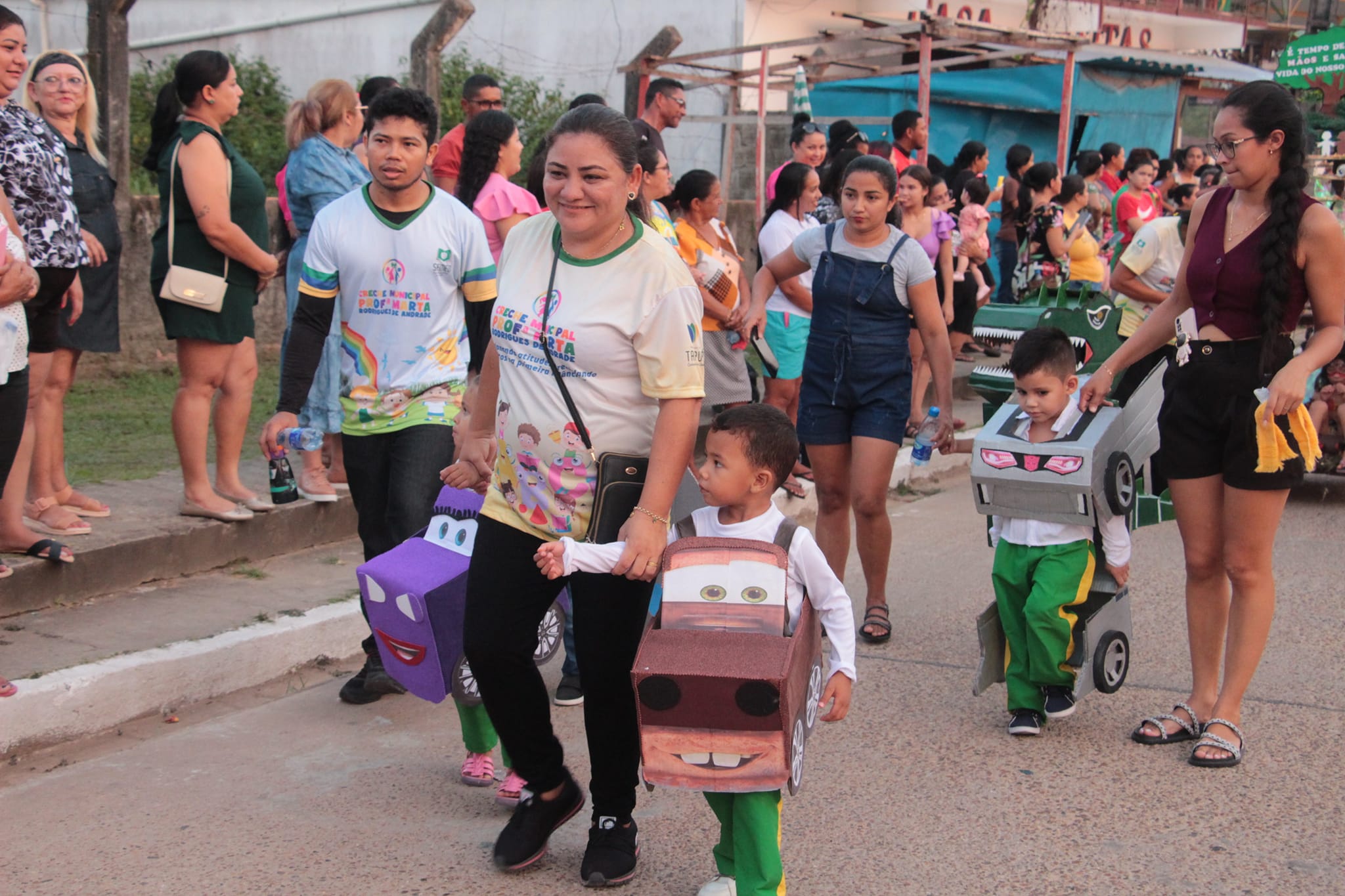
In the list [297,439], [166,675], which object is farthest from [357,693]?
[297,439]

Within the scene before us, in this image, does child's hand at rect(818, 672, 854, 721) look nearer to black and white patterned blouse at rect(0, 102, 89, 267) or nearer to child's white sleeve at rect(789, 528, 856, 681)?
child's white sleeve at rect(789, 528, 856, 681)

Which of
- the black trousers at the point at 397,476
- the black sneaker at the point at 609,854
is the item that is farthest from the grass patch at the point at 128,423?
the black sneaker at the point at 609,854

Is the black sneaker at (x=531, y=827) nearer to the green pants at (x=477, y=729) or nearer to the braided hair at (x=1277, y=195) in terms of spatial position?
the green pants at (x=477, y=729)

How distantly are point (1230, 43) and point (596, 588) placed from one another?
2563cm

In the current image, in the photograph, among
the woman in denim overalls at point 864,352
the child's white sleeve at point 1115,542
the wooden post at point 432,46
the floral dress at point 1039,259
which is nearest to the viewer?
the child's white sleeve at point 1115,542

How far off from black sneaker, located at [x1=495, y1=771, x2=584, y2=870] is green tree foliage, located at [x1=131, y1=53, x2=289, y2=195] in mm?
10265

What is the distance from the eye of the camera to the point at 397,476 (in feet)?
14.6

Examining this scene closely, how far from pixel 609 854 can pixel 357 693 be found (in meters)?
1.64

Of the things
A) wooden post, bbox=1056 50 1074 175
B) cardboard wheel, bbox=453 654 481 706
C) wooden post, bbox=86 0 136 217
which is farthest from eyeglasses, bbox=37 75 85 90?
wooden post, bbox=1056 50 1074 175

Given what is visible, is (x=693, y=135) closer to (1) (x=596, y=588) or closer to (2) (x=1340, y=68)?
(2) (x=1340, y=68)

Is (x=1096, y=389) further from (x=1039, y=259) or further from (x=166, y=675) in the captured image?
(x=1039, y=259)

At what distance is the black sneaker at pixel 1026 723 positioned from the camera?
467cm

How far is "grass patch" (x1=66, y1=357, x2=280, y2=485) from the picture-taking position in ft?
22.6

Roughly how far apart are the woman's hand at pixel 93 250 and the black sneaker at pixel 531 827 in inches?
140
